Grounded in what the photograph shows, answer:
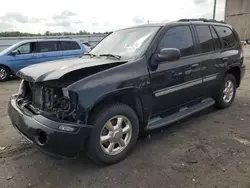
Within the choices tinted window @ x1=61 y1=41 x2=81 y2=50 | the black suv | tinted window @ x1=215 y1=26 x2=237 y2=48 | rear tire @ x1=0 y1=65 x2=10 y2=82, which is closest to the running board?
Answer: the black suv

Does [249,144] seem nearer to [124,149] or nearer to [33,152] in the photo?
[124,149]

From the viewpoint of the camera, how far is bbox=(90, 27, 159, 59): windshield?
11.4 feet

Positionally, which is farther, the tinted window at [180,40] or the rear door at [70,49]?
the rear door at [70,49]

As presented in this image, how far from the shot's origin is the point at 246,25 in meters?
32.8

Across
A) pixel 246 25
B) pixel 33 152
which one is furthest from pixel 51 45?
pixel 246 25

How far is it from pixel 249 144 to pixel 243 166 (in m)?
0.71

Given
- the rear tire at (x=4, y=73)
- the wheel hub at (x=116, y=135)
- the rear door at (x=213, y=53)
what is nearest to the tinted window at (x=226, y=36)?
the rear door at (x=213, y=53)

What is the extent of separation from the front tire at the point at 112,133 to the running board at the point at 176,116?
39 cm

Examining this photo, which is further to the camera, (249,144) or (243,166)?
(249,144)

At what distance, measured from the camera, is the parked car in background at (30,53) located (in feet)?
31.7

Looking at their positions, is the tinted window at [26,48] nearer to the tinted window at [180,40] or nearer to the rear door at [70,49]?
the rear door at [70,49]

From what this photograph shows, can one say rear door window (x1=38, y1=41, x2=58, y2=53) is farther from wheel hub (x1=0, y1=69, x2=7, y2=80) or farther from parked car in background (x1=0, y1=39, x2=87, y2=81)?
wheel hub (x1=0, y1=69, x2=7, y2=80)

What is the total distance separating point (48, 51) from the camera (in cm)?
1024

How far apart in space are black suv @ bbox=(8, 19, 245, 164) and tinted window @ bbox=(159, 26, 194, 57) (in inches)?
0.7
